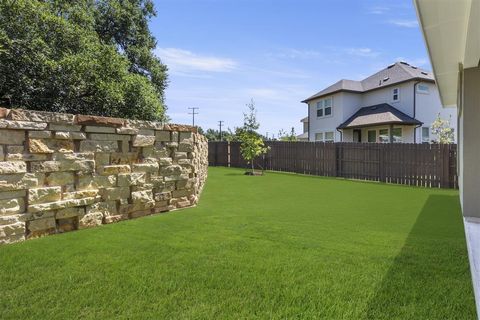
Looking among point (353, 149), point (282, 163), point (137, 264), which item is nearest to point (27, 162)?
point (137, 264)

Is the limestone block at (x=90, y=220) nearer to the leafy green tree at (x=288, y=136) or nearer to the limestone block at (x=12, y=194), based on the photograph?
the limestone block at (x=12, y=194)

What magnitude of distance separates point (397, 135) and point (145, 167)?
16.6m

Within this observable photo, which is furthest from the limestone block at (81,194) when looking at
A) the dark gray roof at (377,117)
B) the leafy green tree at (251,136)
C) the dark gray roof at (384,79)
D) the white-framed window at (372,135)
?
the white-framed window at (372,135)

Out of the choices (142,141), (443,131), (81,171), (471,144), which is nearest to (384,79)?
(443,131)

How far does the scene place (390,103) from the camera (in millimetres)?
19281

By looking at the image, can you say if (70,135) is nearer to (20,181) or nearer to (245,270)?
(20,181)

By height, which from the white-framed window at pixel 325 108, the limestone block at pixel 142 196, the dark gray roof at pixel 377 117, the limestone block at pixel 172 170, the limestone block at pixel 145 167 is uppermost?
the white-framed window at pixel 325 108

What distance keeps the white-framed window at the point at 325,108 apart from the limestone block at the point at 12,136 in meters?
19.9

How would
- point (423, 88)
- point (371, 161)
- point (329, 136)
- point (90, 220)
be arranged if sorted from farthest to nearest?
point (329, 136), point (423, 88), point (371, 161), point (90, 220)

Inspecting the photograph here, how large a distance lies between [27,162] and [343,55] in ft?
60.0

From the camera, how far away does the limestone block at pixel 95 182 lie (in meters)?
4.71

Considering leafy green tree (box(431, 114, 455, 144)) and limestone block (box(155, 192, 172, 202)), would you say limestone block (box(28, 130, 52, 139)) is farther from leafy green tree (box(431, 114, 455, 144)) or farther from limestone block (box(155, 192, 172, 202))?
leafy green tree (box(431, 114, 455, 144))

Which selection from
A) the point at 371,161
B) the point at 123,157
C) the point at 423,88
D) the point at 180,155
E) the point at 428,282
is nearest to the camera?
the point at 428,282

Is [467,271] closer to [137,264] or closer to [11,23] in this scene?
→ [137,264]
